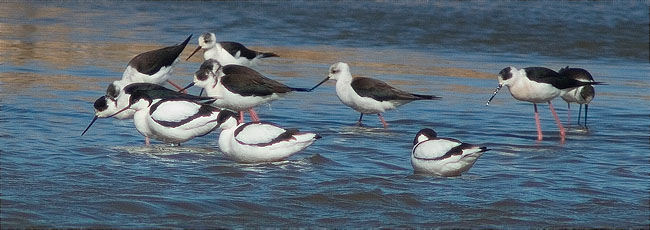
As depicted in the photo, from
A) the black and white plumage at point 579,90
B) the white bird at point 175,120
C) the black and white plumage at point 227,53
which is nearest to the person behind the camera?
the white bird at point 175,120

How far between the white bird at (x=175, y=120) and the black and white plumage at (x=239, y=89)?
1.42 m

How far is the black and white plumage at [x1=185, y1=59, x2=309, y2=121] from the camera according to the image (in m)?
12.4

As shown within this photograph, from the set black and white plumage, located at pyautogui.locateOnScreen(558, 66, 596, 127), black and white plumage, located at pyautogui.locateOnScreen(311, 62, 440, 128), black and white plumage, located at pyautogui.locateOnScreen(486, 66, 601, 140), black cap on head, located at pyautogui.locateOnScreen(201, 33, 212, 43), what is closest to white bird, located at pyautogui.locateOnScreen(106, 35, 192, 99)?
black cap on head, located at pyautogui.locateOnScreen(201, 33, 212, 43)

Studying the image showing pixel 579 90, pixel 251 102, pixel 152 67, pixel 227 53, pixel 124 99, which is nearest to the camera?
pixel 124 99

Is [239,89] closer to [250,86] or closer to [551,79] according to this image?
[250,86]

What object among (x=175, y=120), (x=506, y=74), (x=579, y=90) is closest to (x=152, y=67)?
(x=175, y=120)

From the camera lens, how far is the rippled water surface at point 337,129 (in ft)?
26.7

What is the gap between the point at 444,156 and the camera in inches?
366

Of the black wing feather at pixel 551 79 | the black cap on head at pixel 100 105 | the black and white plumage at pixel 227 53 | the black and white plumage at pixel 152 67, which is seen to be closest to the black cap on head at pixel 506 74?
the black wing feather at pixel 551 79

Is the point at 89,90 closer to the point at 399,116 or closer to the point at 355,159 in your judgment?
the point at 399,116

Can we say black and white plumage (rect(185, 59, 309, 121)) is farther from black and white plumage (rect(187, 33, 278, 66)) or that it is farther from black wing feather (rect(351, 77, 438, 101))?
black and white plumage (rect(187, 33, 278, 66))

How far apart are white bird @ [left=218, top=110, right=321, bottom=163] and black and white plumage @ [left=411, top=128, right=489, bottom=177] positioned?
97cm

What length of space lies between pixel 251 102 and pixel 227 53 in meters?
3.63

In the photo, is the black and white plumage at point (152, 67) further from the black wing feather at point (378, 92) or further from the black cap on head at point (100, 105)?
the black wing feather at point (378, 92)
